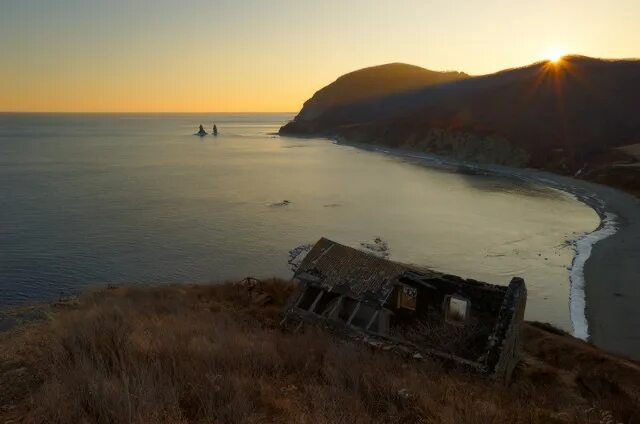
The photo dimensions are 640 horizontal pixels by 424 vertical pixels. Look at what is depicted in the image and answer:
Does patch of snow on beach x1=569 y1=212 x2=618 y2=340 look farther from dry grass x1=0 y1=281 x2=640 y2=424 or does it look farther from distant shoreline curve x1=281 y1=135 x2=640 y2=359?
dry grass x1=0 y1=281 x2=640 y2=424

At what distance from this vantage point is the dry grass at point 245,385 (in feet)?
24.3

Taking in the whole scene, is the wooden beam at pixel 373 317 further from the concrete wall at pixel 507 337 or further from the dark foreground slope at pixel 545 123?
the dark foreground slope at pixel 545 123

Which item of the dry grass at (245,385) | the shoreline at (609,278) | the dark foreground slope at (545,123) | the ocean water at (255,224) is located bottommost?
the ocean water at (255,224)

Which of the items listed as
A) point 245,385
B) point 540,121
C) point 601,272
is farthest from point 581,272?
point 540,121

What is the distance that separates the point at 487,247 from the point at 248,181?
141ft

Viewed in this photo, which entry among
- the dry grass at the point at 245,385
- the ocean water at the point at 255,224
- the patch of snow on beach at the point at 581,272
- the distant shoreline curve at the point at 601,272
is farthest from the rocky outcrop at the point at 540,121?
the dry grass at the point at 245,385

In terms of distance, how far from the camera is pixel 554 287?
96.2 feet

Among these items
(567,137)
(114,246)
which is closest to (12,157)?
(114,246)

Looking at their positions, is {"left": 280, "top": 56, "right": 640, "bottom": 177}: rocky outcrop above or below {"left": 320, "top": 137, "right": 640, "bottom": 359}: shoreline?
above

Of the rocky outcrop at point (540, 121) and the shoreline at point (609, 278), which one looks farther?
the rocky outcrop at point (540, 121)

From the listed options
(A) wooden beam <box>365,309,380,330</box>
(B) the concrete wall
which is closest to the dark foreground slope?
(B) the concrete wall

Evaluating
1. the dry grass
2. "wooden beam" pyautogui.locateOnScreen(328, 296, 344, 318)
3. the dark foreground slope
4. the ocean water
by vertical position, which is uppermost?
the dark foreground slope

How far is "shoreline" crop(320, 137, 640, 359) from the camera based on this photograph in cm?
2284

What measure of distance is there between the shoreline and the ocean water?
84cm
